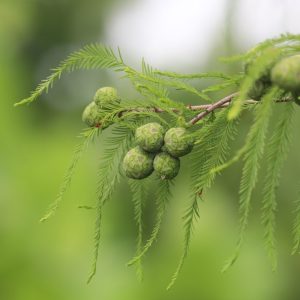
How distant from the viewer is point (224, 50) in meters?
7.30

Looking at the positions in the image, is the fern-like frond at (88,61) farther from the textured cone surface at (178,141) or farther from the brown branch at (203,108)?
the textured cone surface at (178,141)

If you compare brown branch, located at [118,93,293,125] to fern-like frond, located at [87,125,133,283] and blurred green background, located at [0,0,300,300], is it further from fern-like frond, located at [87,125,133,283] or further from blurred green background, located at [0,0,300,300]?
blurred green background, located at [0,0,300,300]

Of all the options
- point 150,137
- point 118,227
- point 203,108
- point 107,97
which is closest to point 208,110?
point 203,108

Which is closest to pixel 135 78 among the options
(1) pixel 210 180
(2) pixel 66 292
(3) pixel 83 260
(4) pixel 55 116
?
(1) pixel 210 180

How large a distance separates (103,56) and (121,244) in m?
6.35

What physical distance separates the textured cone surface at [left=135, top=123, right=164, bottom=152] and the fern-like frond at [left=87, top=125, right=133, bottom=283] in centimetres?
13

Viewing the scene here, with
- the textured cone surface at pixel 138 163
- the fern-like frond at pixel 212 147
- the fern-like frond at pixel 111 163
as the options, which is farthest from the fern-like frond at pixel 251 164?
the fern-like frond at pixel 111 163

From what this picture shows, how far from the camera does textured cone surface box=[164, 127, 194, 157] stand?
129 cm

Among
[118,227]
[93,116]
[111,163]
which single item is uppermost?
[93,116]

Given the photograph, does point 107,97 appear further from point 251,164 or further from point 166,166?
point 251,164

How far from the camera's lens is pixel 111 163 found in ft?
4.78

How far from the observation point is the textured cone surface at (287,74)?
41.0 inches

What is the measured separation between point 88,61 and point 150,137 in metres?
0.28

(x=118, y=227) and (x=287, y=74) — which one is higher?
(x=287, y=74)
